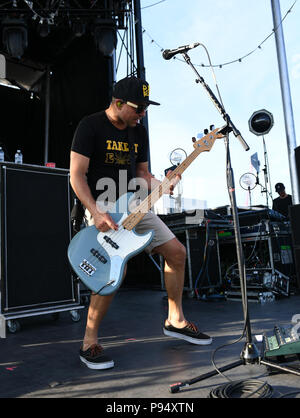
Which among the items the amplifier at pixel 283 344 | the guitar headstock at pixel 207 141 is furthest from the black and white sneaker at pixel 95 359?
the guitar headstock at pixel 207 141

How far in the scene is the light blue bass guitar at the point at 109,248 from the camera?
1.97 meters

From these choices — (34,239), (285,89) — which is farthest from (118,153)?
(285,89)

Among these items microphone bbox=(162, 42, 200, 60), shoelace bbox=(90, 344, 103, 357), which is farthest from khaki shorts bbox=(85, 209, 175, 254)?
microphone bbox=(162, 42, 200, 60)

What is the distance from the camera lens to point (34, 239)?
125 inches

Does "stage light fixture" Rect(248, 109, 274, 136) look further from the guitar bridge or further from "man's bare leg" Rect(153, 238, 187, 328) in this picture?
the guitar bridge

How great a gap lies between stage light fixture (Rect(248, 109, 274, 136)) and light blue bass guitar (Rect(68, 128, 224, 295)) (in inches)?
240

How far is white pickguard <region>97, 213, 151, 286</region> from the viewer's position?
200 centimetres

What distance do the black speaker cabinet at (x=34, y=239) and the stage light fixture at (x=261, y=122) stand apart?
5.59 metres
